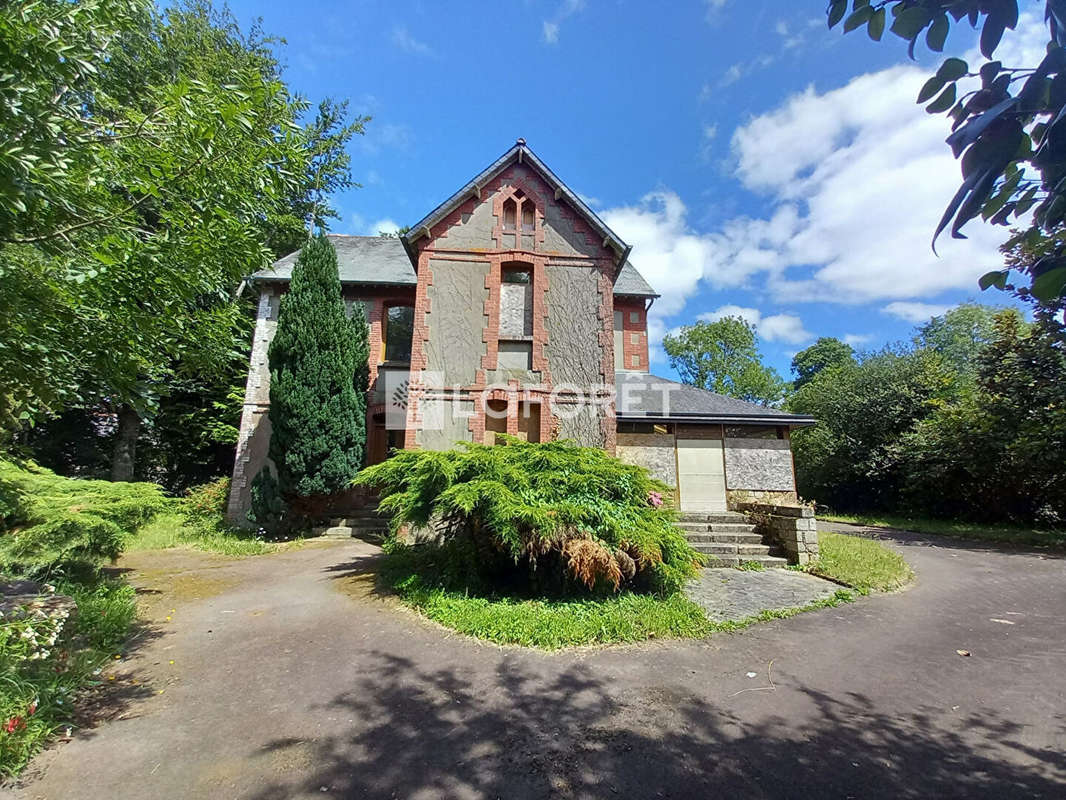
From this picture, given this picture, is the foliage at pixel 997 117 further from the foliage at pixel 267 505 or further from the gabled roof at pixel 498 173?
the foliage at pixel 267 505

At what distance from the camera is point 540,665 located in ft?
15.3

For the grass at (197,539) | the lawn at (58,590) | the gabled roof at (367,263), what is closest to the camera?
the lawn at (58,590)

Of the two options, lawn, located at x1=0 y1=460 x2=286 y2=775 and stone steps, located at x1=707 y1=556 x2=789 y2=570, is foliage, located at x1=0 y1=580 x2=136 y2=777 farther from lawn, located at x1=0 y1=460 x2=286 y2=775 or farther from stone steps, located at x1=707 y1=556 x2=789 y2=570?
stone steps, located at x1=707 y1=556 x2=789 y2=570

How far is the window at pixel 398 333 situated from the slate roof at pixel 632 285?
601 centimetres

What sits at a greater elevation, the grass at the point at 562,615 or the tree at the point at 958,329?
the tree at the point at 958,329

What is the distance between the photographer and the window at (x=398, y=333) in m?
13.5

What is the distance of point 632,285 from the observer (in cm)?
1492

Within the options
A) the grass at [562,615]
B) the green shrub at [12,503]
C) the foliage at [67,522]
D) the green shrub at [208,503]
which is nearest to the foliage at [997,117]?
the grass at [562,615]

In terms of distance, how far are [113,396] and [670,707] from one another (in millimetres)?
5677

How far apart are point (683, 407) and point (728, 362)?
102ft

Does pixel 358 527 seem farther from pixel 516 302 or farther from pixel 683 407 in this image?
pixel 683 407

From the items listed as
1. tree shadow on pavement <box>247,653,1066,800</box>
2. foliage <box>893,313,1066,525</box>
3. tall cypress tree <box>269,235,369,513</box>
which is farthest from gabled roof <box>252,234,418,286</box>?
foliage <box>893,313,1066,525</box>

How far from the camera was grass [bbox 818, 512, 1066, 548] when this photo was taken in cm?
1252

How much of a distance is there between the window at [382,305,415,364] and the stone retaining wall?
9643 mm
